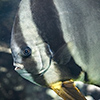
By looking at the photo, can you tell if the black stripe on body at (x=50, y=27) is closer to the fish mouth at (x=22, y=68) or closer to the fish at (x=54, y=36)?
the fish at (x=54, y=36)

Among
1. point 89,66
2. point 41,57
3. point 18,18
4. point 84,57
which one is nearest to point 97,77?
point 89,66

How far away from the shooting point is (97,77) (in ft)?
5.07

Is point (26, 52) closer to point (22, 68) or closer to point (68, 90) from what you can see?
point (22, 68)

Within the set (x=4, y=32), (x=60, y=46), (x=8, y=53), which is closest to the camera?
(x=60, y=46)

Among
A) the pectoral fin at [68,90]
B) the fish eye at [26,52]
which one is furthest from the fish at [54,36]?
the pectoral fin at [68,90]

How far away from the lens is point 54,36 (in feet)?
4.19

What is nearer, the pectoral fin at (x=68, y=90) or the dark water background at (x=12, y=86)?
the pectoral fin at (x=68, y=90)

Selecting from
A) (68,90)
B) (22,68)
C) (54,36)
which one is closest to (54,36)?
(54,36)

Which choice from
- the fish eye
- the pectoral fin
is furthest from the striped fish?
the pectoral fin

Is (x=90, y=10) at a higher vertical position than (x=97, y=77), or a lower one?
higher

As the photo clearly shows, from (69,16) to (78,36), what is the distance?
20 centimetres

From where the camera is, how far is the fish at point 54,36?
1.28 meters

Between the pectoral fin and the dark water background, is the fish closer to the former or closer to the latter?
the pectoral fin

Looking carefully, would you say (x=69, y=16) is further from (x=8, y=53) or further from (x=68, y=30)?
(x=8, y=53)
